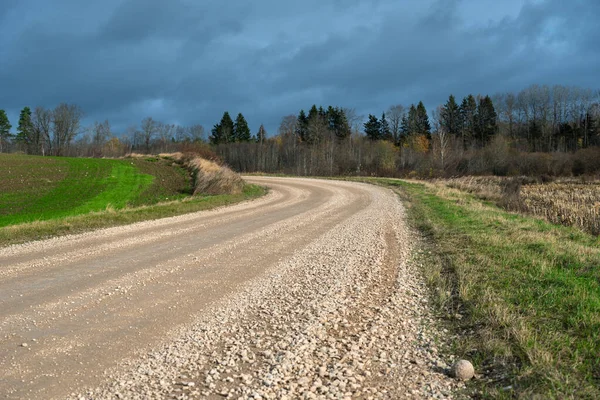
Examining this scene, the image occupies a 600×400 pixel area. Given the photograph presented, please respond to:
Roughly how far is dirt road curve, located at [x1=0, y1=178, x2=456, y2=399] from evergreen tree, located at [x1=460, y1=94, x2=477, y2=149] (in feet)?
240

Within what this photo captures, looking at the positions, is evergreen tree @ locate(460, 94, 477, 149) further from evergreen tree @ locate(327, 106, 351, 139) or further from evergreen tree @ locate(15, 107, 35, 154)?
evergreen tree @ locate(15, 107, 35, 154)

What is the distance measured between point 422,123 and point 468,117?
349 inches

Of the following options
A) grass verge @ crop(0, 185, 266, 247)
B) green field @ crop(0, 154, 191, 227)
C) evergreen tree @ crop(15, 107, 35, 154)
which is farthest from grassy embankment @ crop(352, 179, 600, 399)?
evergreen tree @ crop(15, 107, 35, 154)

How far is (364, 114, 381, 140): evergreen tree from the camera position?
266 ft

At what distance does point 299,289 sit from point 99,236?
691 centimetres

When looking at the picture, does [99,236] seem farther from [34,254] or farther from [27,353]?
[27,353]

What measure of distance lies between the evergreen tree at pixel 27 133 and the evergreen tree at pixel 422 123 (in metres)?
79.6

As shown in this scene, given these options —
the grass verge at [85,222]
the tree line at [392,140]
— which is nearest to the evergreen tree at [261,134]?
the tree line at [392,140]

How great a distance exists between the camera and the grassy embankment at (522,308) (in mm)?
3684

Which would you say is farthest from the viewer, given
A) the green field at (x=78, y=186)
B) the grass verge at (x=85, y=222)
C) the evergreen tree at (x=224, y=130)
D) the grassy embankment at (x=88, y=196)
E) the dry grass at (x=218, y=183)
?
the evergreen tree at (x=224, y=130)

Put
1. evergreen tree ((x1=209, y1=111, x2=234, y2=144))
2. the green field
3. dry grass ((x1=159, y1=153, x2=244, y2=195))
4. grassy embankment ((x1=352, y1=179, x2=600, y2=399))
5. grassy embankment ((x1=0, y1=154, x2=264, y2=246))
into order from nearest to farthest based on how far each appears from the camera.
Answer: grassy embankment ((x1=352, y1=179, x2=600, y2=399)) < grassy embankment ((x1=0, y1=154, x2=264, y2=246)) < the green field < dry grass ((x1=159, y1=153, x2=244, y2=195)) < evergreen tree ((x1=209, y1=111, x2=234, y2=144))

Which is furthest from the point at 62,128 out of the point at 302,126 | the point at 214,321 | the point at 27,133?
the point at 214,321

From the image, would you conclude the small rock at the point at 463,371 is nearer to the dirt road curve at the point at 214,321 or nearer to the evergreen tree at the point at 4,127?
the dirt road curve at the point at 214,321

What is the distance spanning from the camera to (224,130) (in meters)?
90.0
